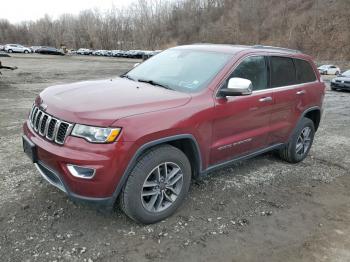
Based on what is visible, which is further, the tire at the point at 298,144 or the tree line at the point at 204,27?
the tree line at the point at 204,27

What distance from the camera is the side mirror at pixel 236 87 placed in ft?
12.6

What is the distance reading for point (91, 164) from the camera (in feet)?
10.1

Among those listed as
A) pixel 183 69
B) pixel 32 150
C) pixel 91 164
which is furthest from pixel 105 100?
pixel 183 69

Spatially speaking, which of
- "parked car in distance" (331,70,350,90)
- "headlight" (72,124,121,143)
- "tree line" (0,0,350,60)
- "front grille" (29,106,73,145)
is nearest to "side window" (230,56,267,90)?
"headlight" (72,124,121,143)

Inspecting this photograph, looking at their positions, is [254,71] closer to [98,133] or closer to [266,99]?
[266,99]

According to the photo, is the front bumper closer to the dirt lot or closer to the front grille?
the front grille

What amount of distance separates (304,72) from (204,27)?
264ft

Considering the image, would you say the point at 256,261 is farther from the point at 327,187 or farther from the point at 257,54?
the point at 257,54

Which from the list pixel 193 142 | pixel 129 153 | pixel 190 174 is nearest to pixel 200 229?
pixel 190 174

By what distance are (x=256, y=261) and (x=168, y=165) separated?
1222mm

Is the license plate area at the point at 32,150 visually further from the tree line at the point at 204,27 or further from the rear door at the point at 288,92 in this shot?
the tree line at the point at 204,27

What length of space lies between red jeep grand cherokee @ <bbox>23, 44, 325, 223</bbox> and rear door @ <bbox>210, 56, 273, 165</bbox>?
0.04 feet

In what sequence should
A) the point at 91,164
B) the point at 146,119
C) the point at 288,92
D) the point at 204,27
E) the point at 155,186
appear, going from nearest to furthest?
the point at 91,164
the point at 146,119
the point at 155,186
the point at 288,92
the point at 204,27

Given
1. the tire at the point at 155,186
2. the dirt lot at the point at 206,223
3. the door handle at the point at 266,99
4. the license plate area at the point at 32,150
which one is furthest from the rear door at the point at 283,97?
the license plate area at the point at 32,150
